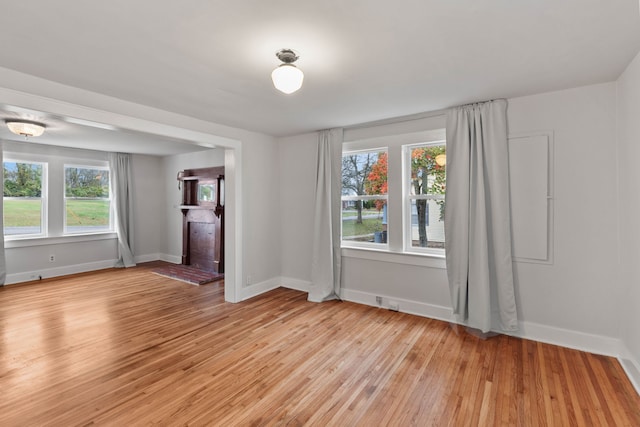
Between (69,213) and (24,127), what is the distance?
2.76 m

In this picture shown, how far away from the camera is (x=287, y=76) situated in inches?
79.2

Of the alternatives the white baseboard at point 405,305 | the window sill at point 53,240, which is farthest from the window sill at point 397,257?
the window sill at point 53,240

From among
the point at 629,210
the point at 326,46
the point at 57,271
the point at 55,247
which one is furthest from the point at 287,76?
the point at 57,271

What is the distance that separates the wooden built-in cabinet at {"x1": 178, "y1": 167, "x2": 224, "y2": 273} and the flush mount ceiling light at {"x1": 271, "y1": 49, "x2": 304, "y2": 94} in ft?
13.8

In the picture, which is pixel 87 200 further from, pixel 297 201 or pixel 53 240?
pixel 297 201

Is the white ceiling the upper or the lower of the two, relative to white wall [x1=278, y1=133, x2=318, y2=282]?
upper

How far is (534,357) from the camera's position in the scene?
8.68 ft

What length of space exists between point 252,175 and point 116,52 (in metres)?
2.51

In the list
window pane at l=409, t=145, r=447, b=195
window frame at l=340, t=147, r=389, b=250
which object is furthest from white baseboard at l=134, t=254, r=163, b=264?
window pane at l=409, t=145, r=447, b=195

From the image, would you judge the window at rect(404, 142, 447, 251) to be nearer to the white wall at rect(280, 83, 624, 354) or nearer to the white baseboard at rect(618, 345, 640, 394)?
the white wall at rect(280, 83, 624, 354)

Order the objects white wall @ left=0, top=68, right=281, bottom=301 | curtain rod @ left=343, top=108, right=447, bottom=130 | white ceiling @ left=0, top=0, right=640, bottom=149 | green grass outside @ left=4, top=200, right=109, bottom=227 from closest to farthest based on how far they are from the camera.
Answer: white ceiling @ left=0, top=0, right=640, bottom=149 < white wall @ left=0, top=68, right=281, bottom=301 < curtain rod @ left=343, top=108, right=447, bottom=130 < green grass outside @ left=4, top=200, right=109, bottom=227

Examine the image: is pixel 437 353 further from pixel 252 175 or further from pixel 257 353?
pixel 252 175

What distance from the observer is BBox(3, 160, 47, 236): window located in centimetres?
517

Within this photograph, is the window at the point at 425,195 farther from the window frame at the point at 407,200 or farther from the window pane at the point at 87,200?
the window pane at the point at 87,200
